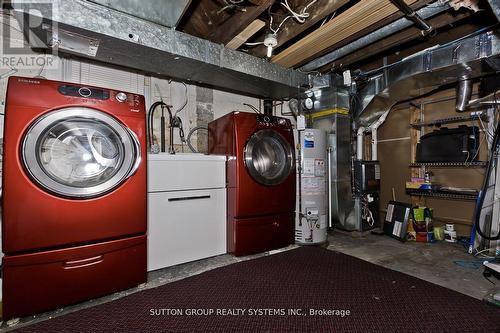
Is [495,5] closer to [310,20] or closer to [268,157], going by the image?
[310,20]

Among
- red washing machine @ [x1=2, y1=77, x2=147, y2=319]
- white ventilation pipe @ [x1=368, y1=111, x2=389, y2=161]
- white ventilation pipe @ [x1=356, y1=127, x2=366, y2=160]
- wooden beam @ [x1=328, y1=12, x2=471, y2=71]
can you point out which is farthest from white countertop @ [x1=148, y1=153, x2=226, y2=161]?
white ventilation pipe @ [x1=368, y1=111, x2=389, y2=161]

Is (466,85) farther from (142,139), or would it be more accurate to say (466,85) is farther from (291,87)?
(142,139)

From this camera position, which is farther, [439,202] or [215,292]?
[439,202]

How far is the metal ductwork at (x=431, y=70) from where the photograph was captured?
7.59 ft

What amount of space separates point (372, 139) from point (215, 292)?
3.54 m

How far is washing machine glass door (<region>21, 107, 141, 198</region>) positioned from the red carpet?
2.83ft

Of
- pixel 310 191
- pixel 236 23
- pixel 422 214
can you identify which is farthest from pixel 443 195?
pixel 236 23

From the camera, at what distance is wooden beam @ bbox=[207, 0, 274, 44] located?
1991mm

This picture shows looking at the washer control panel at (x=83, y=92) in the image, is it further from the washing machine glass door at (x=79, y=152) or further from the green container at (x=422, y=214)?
the green container at (x=422, y=214)

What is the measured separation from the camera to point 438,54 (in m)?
2.57

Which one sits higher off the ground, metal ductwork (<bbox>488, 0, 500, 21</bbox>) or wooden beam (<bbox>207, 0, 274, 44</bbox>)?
wooden beam (<bbox>207, 0, 274, 44</bbox>)

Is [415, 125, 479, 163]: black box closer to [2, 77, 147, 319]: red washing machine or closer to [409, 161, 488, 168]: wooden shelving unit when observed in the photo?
[409, 161, 488, 168]: wooden shelving unit

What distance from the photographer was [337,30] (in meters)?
2.37

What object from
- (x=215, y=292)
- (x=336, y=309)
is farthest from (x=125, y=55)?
(x=336, y=309)
